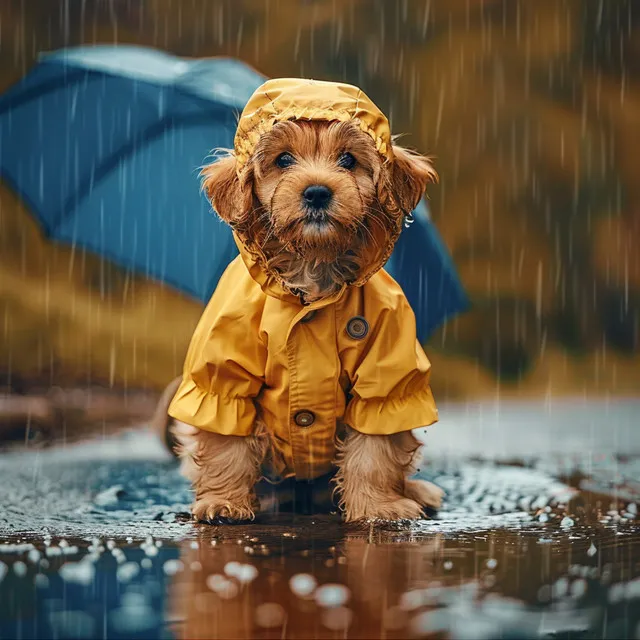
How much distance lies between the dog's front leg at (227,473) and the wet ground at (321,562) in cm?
8

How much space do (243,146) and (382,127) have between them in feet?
1.54

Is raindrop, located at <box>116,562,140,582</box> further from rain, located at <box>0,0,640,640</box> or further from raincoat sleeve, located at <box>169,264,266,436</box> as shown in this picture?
raincoat sleeve, located at <box>169,264,266,436</box>

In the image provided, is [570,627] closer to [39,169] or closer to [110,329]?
[39,169]

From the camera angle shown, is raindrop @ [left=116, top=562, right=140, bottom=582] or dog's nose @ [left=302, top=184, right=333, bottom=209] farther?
dog's nose @ [left=302, top=184, right=333, bottom=209]

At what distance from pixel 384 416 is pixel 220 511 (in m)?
0.68

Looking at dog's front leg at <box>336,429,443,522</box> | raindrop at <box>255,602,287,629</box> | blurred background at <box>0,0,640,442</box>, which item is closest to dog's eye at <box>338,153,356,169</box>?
dog's front leg at <box>336,429,443,522</box>

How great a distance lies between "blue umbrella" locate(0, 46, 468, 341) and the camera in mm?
4613

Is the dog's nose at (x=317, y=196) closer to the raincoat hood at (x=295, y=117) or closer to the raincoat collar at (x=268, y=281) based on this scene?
the raincoat hood at (x=295, y=117)

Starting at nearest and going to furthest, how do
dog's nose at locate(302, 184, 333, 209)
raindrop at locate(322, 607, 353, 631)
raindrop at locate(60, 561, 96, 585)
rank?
1. raindrop at locate(322, 607, 353, 631)
2. raindrop at locate(60, 561, 96, 585)
3. dog's nose at locate(302, 184, 333, 209)

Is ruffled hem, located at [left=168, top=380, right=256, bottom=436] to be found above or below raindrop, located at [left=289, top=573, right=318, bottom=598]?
above

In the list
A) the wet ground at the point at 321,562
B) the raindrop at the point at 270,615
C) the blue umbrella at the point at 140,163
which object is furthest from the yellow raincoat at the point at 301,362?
the raindrop at the point at 270,615

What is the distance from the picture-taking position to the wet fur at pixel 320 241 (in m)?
3.44

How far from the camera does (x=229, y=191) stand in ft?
12.0

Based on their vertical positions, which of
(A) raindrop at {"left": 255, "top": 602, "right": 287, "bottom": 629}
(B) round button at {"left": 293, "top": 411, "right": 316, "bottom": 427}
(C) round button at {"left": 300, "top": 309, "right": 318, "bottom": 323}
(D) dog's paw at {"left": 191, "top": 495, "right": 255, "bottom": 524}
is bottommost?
(A) raindrop at {"left": 255, "top": 602, "right": 287, "bottom": 629}
